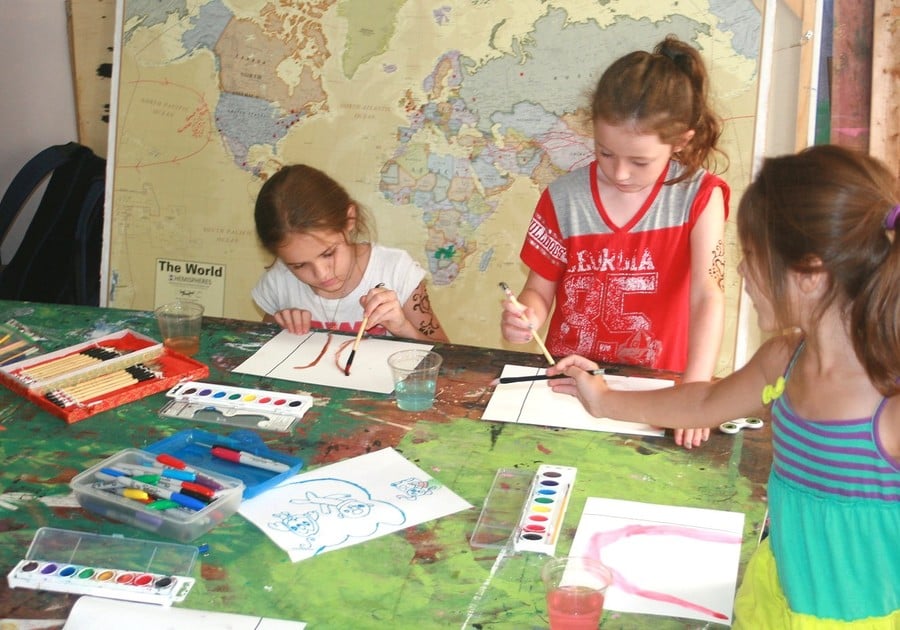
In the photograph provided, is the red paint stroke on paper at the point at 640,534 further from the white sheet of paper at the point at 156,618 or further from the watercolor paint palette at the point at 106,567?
the watercolor paint palette at the point at 106,567

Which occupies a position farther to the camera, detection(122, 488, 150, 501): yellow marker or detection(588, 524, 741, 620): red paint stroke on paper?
detection(122, 488, 150, 501): yellow marker

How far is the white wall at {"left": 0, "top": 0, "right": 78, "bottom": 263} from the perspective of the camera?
3719mm

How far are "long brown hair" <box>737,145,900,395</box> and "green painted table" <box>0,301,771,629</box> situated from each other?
0.38 metres

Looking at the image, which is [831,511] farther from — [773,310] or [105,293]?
[105,293]

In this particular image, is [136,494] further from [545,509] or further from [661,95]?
[661,95]

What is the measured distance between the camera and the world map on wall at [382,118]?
2.93 m

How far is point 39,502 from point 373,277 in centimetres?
112

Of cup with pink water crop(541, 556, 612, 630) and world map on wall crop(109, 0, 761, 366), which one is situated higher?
world map on wall crop(109, 0, 761, 366)

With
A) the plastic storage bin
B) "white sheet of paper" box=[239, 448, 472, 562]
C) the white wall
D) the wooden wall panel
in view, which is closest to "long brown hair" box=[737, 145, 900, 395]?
"white sheet of paper" box=[239, 448, 472, 562]

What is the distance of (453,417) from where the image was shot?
5.97 ft

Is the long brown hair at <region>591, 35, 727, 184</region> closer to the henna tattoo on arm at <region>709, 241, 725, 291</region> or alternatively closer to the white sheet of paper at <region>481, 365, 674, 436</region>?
the henna tattoo on arm at <region>709, 241, 725, 291</region>

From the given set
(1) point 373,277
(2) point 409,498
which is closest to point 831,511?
(2) point 409,498

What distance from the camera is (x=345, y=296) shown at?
2467 mm

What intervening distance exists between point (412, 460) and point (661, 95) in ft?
2.98
